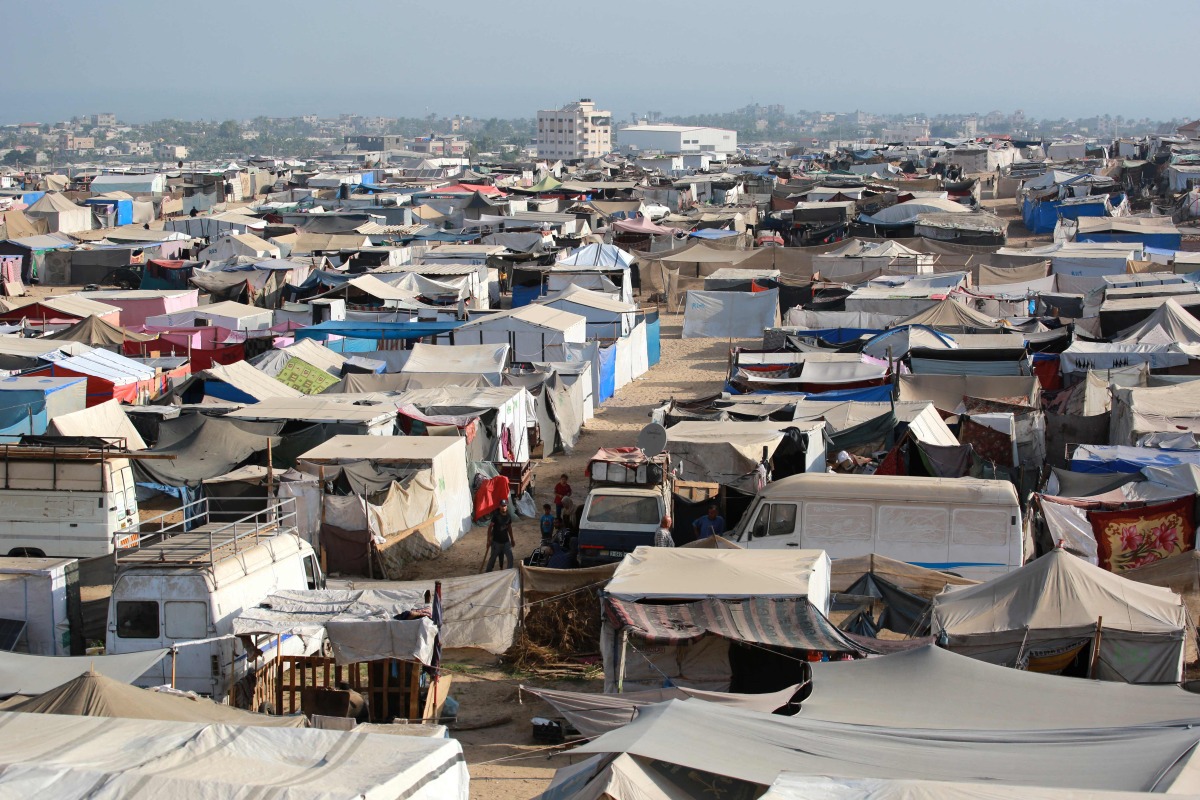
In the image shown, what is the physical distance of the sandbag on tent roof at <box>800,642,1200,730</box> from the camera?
8336mm

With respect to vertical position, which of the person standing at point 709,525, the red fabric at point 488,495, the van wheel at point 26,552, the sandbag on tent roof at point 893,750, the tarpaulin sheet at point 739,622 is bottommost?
the red fabric at point 488,495

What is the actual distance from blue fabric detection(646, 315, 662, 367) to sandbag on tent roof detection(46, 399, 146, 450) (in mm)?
12661

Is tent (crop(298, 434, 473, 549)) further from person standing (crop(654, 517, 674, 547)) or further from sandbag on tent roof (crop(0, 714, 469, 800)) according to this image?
sandbag on tent roof (crop(0, 714, 469, 800))

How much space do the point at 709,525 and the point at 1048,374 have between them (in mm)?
9852

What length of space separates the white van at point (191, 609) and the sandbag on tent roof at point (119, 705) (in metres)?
1.44

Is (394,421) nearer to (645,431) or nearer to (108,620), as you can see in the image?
(645,431)

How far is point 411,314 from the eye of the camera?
28594 mm

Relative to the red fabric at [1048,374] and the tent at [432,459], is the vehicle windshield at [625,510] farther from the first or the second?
the red fabric at [1048,374]

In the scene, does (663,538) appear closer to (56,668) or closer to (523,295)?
(56,668)

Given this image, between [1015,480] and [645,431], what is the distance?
15.0ft

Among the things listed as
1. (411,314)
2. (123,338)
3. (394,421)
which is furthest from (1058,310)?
(123,338)

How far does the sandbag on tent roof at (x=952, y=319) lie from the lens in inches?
945

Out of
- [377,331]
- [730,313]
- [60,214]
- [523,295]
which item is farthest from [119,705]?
[60,214]

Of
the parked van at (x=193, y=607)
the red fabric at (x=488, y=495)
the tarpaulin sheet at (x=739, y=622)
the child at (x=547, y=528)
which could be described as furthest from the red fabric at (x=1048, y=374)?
the parked van at (x=193, y=607)
